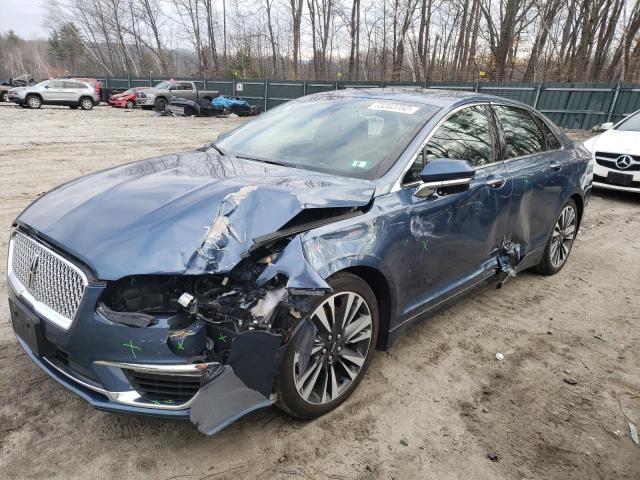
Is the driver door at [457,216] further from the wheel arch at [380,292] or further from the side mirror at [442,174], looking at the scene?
the wheel arch at [380,292]

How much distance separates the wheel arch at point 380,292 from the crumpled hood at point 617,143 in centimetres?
708

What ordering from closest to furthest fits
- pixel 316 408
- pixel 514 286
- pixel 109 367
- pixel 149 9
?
pixel 109 367 → pixel 316 408 → pixel 514 286 → pixel 149 9

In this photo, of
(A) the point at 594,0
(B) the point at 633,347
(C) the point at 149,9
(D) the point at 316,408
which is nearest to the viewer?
(D) the point at 316,408

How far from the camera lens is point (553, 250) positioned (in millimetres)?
4668

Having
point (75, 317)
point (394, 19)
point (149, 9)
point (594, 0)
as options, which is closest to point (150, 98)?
point (394, 19)

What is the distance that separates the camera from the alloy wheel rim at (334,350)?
2.34 m

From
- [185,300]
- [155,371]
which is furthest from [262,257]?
[155,371]

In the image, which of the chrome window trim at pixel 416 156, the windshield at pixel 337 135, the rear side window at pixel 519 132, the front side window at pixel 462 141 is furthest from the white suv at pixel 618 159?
the windshield at pixel 337 135

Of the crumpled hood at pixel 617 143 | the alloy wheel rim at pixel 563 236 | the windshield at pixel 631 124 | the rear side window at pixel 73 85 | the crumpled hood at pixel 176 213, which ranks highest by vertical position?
the crumpled hood at pixel 176 213

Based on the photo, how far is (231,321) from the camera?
6.70 ft

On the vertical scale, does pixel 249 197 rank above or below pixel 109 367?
above

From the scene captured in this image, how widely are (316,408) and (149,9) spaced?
6076cm

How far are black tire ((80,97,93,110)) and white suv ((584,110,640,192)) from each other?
25.2 metres

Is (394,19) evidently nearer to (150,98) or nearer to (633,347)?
(150,98)
